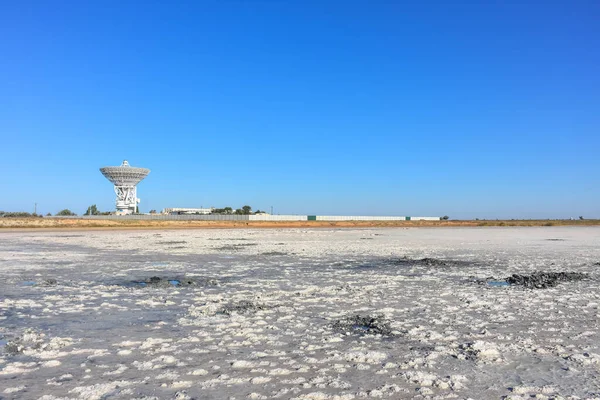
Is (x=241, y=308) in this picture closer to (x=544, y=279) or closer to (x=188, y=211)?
(x=544, y=279)

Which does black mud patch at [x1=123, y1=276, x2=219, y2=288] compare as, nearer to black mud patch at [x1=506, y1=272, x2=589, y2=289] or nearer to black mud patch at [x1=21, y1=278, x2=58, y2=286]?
black mud patch at [x1=21, y1=278, x2=58, y2=286]

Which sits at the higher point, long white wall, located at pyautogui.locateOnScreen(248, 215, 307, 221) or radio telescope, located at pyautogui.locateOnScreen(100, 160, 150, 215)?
radio telescope, located at pyautogui.locateOnScreen(100, 160, 150, 215)

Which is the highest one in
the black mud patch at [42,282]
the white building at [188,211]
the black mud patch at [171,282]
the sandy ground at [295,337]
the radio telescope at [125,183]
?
the radio telescope at [125,183]

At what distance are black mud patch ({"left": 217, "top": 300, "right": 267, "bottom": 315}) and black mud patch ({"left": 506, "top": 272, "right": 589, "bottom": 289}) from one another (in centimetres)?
636

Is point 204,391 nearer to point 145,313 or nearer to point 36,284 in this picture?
point 145,313

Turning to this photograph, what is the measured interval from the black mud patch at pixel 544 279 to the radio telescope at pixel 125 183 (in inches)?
3457

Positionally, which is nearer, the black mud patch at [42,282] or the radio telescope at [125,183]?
the black mud patch at [42,282]

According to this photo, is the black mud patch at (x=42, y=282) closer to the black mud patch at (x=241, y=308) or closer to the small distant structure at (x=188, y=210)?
the black mud patch at (x=241, y=308)

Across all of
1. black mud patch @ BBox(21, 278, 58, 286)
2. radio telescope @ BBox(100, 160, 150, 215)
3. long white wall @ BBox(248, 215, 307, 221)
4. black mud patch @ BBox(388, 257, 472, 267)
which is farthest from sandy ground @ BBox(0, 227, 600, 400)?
radio telescope @ BBox(100, 160, 150, 215)

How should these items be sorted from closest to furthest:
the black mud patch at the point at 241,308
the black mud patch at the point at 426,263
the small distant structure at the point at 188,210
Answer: the black mud patch at the point at 241,308
the black mud patch at the point at 426,263
the small distant structure at the point at 188,210

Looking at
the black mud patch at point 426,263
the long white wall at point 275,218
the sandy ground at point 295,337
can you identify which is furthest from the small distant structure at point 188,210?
the sandy ground at point 295,337

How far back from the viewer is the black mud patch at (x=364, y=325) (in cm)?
663

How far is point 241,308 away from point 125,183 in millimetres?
89491

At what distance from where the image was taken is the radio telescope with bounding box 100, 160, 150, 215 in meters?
89.7
